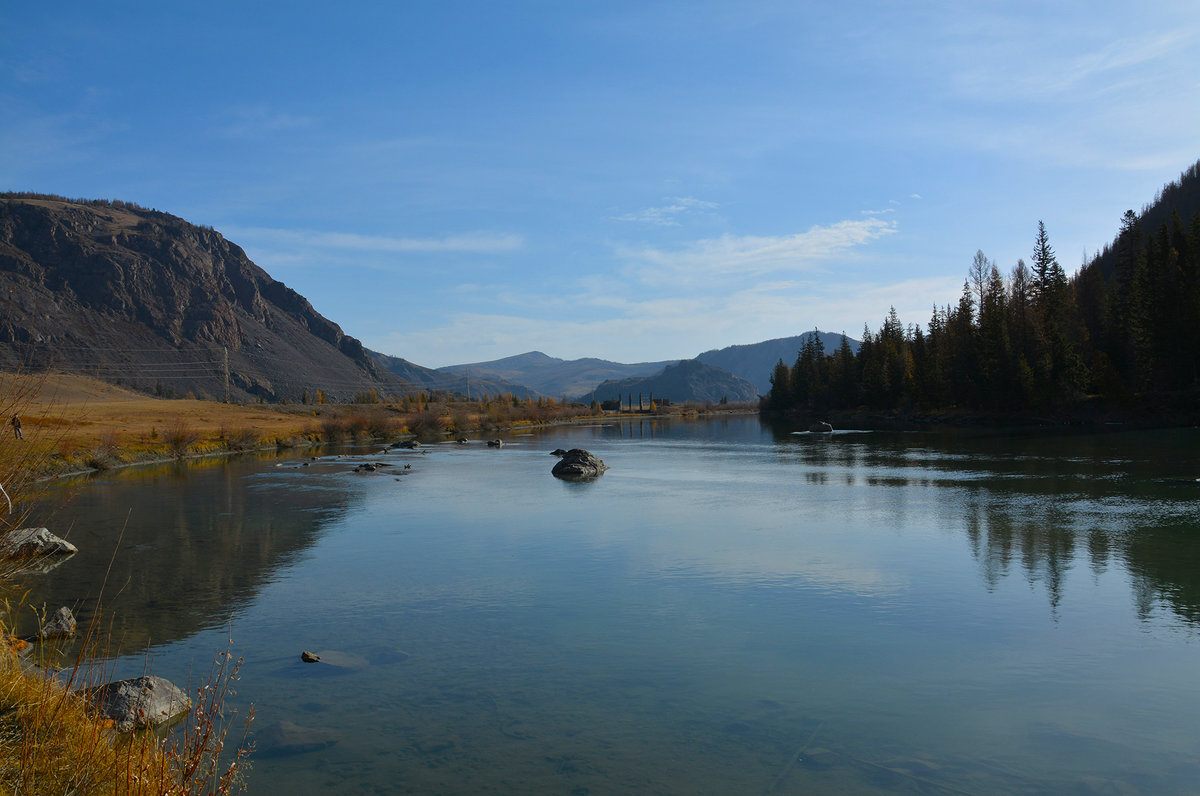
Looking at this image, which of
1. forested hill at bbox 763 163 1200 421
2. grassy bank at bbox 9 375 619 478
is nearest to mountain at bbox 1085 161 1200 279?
forested hill at bbox 763 163 1200 421

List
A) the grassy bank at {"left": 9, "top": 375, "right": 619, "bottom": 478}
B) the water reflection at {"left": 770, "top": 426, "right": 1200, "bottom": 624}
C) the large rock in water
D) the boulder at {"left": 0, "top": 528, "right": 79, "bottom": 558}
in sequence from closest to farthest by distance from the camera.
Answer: the water reflection at {"left": 770, "top": 426, "right": 1200, "bottom": 624} → the boulder at {"left": 0, "top": 528, "right": 79, "bottom": 558} → the large rock in water → the grassy bank at {"left": 9, "top": 375, "right": 619, "bottom": 478}

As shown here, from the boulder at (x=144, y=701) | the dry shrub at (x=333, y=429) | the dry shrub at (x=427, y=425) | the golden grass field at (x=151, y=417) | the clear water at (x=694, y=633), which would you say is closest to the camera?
the clear water at (x=694, y=633)

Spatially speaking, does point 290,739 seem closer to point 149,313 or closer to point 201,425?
point 201,425

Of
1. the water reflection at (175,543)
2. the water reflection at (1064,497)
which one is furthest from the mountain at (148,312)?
the water reflection at (1064,497)

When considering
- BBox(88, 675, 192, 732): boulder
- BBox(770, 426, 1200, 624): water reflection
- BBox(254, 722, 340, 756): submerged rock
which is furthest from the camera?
BBox(770, 426, 1200, 624): water reflection

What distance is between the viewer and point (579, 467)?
125 ft

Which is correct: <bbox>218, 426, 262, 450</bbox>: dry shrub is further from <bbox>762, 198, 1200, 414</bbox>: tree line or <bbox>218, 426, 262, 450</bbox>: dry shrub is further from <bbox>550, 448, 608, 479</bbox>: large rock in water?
<bbox>762, 198, 1200, 414</bbox>: tree line

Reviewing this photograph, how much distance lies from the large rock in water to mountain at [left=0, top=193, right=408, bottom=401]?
344 feet

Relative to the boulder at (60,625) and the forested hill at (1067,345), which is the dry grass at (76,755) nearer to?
the boulder at (60,625)

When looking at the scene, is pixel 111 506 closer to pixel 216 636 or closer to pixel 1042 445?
pixel 216 636

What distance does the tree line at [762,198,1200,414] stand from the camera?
60500 millimetres

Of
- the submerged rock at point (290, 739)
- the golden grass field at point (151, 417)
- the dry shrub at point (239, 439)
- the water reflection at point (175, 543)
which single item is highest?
the golden grass field at point (151, 417)

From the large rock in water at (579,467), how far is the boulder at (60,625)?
2590 centimetres

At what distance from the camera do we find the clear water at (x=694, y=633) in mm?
8047
